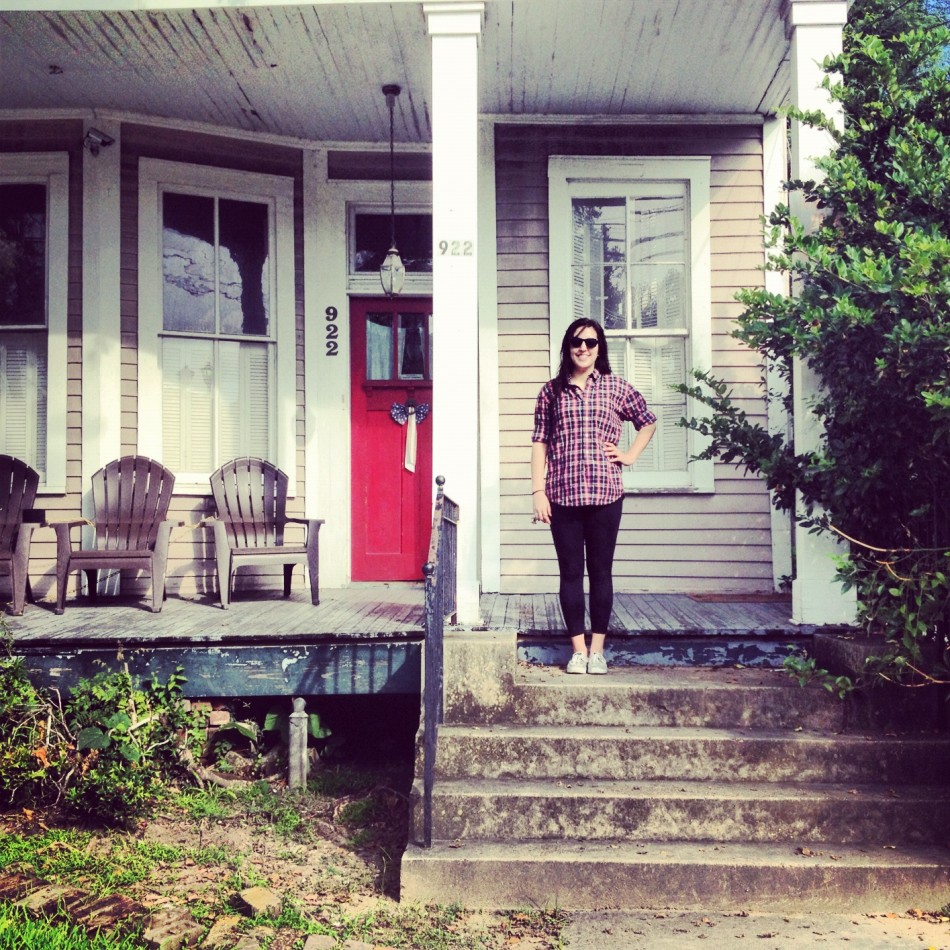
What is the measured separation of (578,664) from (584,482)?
2.73ft

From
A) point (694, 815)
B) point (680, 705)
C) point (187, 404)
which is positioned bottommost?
point (694, 815)

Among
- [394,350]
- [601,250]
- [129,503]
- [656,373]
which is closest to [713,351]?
[656,373]

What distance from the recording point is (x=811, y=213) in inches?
181

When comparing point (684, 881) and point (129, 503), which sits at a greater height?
point (129, 503)

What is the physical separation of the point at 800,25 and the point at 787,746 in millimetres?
3606

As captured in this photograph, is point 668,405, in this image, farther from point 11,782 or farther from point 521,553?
point 11,782

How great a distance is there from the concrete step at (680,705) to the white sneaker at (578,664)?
0.20 m

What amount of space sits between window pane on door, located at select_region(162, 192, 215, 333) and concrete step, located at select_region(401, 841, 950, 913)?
4314mm

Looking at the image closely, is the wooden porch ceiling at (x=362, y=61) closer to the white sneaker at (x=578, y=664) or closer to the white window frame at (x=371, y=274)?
the white window frame at (x=371, y=274)

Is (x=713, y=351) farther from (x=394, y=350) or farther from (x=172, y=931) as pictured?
(x=172, y=931)

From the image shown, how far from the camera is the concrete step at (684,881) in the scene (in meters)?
3.17

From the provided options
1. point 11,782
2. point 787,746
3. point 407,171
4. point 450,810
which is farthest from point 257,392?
point 787,746

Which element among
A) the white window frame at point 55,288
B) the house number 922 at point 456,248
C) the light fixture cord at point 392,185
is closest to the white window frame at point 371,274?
the light fixture cord at point 392,185

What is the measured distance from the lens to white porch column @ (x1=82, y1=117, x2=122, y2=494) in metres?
6.02
